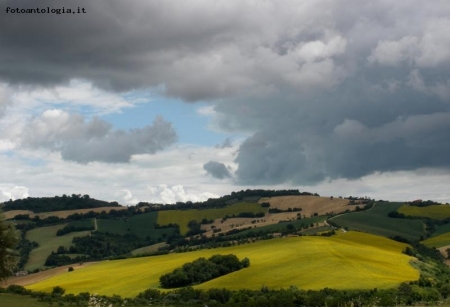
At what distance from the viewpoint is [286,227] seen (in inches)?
7057

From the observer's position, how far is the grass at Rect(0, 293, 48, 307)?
2486 inches

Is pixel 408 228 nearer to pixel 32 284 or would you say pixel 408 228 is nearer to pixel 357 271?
pixel 357 271

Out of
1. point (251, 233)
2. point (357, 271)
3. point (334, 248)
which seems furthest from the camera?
point (251, 233)

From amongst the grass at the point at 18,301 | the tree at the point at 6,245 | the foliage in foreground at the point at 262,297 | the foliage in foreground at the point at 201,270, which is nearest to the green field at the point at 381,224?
the foliage in foreground at the point at 201,270

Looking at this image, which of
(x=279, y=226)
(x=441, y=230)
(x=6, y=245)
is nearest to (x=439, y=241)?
(x=441, y=230)

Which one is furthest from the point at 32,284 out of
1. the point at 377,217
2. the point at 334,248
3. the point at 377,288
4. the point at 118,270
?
the point at 377,217

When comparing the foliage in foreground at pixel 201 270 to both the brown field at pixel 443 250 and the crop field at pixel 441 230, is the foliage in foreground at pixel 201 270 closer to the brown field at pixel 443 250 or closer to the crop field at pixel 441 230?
the brown field at pixel 443 250

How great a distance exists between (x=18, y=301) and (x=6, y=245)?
20.6 meters

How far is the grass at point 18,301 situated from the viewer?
6314cm

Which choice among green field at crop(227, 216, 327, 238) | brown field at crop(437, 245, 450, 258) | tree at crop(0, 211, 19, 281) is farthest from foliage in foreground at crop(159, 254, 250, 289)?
green field at crop(227, 216, 327, 238)

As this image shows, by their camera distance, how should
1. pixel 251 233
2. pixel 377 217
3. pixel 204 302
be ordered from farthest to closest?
pixel 377 217 < pixel 251 233 < pixel 204 302

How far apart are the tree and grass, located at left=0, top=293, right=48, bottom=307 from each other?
12.7 m

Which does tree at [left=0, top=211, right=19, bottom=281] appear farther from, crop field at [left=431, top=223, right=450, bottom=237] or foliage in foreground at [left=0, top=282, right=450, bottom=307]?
crop field at [left=431, top=223, right=450, bottom=237]

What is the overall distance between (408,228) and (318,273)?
9899 centimetres
